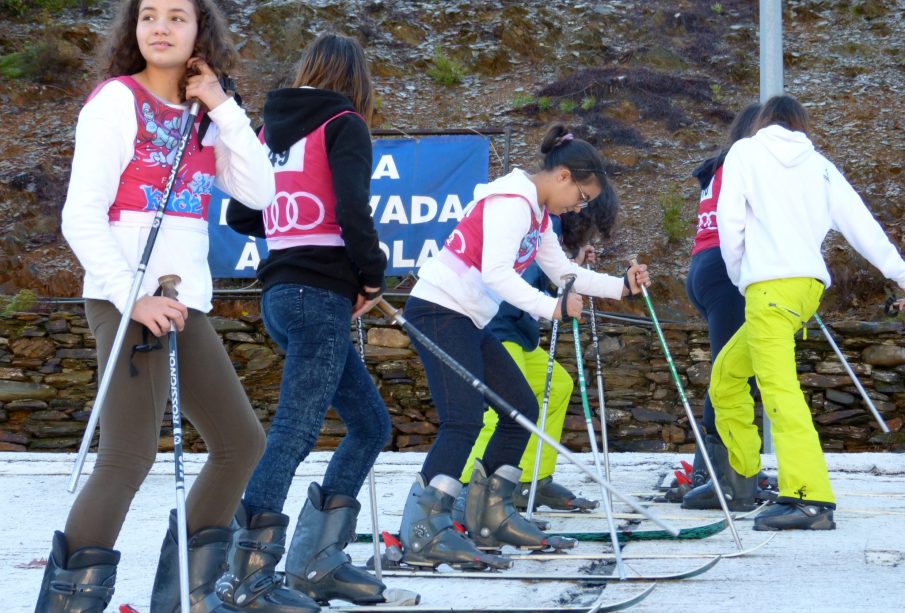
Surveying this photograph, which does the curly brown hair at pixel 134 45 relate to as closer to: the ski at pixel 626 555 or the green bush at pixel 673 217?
the ski at pixel 626 555

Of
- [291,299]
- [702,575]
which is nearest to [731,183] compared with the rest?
[702,575]

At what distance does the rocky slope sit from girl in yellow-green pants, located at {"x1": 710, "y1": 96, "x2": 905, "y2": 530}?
5.63 m

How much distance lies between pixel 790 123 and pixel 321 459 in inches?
121

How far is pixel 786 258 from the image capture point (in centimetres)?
417

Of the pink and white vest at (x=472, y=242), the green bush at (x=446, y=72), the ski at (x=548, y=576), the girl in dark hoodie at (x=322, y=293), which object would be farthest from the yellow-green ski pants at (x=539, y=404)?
the green bush at (x=446, y=72)

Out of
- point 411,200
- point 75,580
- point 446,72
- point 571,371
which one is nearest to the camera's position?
point 75,580

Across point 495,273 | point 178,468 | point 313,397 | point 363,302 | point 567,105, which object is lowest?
point 178,468

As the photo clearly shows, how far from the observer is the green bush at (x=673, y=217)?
10844 millimetres

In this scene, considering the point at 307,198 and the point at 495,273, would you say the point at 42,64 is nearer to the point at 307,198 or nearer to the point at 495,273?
the point at 495,273

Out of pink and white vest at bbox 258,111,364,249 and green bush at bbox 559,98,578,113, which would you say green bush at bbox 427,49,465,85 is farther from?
pink and white vest at bbox 258,111,364,249

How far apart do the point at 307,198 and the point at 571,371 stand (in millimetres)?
6241

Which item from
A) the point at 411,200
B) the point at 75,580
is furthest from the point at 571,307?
the point at 411,200

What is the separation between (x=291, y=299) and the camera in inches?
118

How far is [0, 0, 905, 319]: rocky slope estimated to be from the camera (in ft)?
36.0
